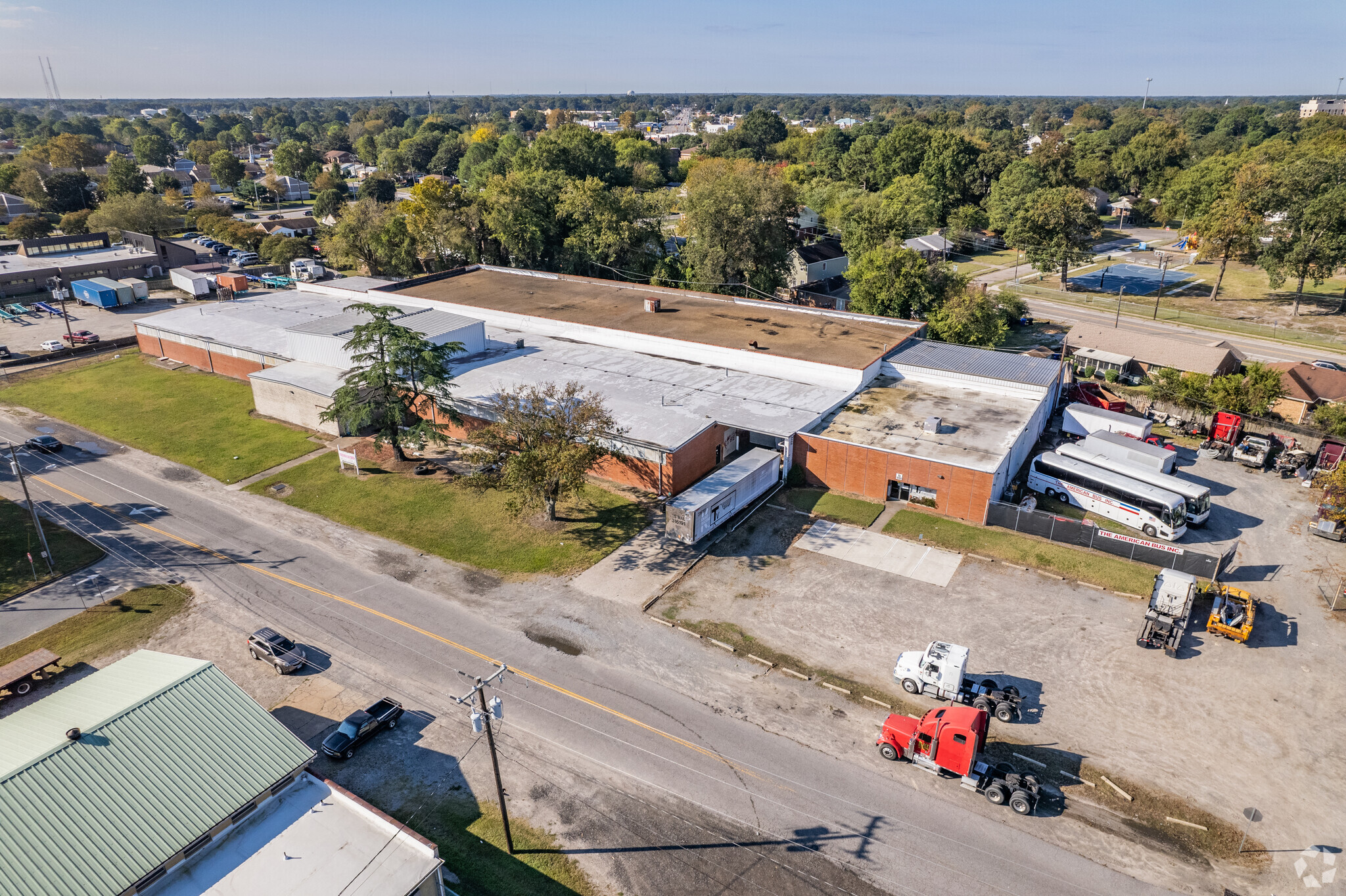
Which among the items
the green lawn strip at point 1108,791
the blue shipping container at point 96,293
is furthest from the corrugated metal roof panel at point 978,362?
the blue shipping container at point 96,293

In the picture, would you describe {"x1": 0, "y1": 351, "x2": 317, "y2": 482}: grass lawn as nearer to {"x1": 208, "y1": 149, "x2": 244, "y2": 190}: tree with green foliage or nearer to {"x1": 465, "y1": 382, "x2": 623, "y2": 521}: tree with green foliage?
{"x1": 465, "y1": 382, "x2": 623, "y2": 521}: tree with green foliage

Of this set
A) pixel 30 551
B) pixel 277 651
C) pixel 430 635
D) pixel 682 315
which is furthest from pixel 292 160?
pixel 430 635

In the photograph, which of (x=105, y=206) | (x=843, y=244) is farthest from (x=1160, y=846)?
(x=105, y=206)

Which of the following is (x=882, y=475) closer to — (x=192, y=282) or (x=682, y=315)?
(x=682, y=315)

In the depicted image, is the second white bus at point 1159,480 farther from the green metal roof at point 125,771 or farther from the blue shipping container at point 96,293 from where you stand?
the blue shipping container at point 96,293

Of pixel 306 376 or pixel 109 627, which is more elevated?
pixel 306 376

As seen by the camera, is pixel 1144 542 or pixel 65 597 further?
pixel 1144 542

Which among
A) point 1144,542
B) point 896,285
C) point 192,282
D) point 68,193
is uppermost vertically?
point 68,193
